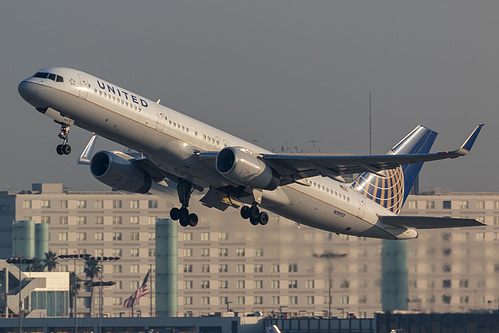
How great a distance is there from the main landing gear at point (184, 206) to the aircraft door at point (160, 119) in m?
7.35

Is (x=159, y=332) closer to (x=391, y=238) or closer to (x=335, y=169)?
(x=391, y=238)

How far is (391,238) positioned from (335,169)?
10181mm

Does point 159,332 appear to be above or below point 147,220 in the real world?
below

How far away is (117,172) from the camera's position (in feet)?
172

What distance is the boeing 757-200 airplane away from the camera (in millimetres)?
44500

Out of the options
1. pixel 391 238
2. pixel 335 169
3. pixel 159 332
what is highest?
pixel 335 169

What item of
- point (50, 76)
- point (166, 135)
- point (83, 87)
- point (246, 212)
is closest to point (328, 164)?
point (246, 212)

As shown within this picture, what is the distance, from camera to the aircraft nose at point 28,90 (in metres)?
43.8

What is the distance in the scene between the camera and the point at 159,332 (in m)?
108

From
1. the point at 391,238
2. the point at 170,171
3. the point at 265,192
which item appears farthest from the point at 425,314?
the point at 170,171

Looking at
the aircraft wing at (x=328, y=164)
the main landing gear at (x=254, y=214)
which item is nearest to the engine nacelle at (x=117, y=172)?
the main landing gear at (x=254, y=214)

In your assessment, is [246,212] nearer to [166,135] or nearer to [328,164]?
[328,164]

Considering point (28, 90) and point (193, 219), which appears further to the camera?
point (193, 219)

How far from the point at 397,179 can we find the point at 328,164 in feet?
45.4
